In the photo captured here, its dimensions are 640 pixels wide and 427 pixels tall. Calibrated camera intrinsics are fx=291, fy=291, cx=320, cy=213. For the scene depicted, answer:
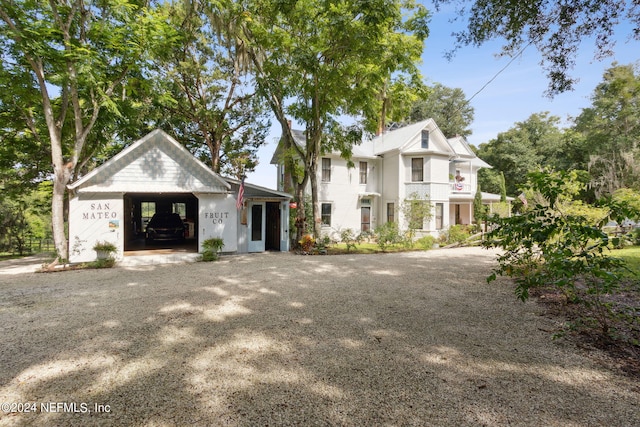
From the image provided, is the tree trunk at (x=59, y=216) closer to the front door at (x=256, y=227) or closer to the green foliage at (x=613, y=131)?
the front door at (x=256, y=227)

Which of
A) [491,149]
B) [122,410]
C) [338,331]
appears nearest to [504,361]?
[338,331]

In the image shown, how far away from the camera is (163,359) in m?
3.88

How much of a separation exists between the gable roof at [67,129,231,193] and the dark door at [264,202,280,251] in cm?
319

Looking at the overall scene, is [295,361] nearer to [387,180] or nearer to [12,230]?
[12,230]

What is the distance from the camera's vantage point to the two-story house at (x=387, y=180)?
20.5 m

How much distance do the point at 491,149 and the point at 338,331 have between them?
40.0 m

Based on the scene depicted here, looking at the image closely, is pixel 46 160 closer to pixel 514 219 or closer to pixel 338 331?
pixel 338 331

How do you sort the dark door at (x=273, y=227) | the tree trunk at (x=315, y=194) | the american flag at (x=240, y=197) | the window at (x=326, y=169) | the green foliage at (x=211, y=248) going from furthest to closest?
the window at (x=326, y=169), the dark door at (x=273, y=227), the tree trunk at (x=315, y=194), the american flag at (x=240, y=197), the green foliage at (x=211, y=248)

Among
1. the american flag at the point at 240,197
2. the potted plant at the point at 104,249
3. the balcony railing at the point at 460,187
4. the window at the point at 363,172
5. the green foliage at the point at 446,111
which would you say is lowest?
the potted plant at the point at 104,249

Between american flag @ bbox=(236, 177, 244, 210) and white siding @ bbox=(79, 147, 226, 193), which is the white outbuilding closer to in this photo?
white siding @ bbox=(79, 147, 226, 193)

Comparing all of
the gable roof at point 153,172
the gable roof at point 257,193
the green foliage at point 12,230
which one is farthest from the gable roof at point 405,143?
the green foliage at point 12,230

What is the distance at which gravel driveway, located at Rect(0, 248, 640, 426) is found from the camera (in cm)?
286

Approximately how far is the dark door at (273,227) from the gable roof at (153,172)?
10.5 feet

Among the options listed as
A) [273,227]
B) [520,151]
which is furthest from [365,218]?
[520,151]
